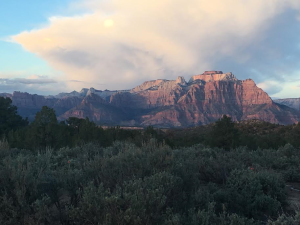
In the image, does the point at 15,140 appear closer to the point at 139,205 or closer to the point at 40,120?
the point at 40,120

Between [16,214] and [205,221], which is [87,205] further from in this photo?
[205,221]

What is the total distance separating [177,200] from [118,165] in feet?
6.35

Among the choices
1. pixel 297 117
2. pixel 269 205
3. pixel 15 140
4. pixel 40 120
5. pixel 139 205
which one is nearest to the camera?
pixel 139 205

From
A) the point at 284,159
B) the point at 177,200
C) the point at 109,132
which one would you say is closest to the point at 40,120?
the point at 109,132

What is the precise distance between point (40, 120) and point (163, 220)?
3175cm

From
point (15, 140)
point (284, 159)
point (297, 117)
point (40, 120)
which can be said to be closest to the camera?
point (284, 159)

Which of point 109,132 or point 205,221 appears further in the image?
point 109,132

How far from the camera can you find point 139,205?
5004 millimetres

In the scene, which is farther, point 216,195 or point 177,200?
point 216,195

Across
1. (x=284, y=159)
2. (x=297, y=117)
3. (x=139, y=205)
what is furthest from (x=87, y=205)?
(x=297, y=117)

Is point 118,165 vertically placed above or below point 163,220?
above

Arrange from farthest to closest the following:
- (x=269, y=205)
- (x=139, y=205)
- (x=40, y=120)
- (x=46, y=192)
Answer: (x=40, y=120) → (x=269, y=205) → (x=46, y=192) → (x=139, y=205)

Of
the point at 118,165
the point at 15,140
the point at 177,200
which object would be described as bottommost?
the point at 15,140

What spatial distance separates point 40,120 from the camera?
1329 inches
